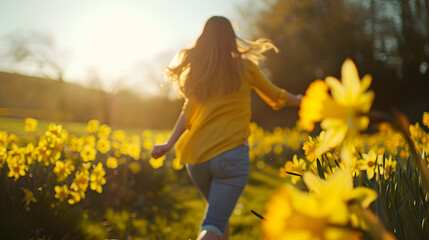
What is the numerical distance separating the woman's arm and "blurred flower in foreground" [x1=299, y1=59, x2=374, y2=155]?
1.49 metres

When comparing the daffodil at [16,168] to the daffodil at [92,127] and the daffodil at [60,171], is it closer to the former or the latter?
the daffodil at [60,171]

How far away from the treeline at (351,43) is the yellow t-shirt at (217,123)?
11192 millimetres

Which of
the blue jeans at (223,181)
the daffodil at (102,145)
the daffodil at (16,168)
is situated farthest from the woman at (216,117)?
the daffodil at (102,145)

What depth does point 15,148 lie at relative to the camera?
95.8 inches

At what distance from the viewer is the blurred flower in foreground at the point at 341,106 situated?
52 cm

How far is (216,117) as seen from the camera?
1.93m

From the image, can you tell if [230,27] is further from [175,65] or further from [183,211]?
[183,211]

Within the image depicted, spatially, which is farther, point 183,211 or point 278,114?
point 278,114

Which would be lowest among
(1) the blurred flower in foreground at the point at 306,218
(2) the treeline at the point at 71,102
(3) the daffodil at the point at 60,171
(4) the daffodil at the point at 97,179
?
(2) the treeline at the point at 71,102

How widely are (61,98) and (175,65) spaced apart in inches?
952

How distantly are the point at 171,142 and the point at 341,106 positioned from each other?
5.19ft

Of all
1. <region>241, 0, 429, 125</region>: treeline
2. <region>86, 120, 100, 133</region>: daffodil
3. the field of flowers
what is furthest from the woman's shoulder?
<region>241, 0, 429, 125</region>: treeline

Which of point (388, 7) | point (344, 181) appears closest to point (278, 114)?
point (388, 7)

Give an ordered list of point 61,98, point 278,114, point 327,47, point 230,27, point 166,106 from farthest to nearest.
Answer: point 61,98, point 166,106, point 278,114, point 327,47, point 230,27
